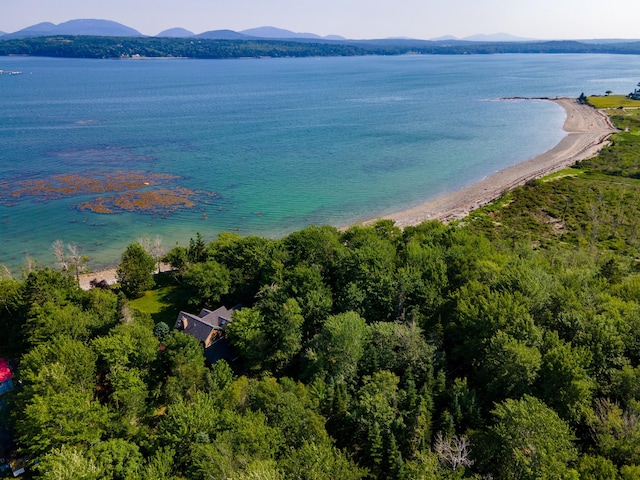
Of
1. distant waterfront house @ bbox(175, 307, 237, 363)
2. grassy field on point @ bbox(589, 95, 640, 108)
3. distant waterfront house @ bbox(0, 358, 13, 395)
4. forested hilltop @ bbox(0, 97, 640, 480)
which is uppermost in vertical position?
grassy field on point @ bbox(589, 95, 640, 108)

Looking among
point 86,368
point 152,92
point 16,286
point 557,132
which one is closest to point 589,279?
point 86,368

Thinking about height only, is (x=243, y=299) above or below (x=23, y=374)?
below

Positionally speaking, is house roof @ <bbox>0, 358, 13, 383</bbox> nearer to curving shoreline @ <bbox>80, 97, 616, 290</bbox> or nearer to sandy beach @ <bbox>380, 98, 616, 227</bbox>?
curving shoreline @ <bbox>80, 97, 616, 290</bbox>

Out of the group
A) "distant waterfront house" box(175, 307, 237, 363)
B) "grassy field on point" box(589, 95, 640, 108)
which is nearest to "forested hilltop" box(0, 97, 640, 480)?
"distant waterfront house" box(175, 307, 237, 363)

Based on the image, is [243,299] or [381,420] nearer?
[381,420]

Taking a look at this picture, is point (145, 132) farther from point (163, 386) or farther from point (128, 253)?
point (163, 386)

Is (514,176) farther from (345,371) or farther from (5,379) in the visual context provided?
(5,379)
